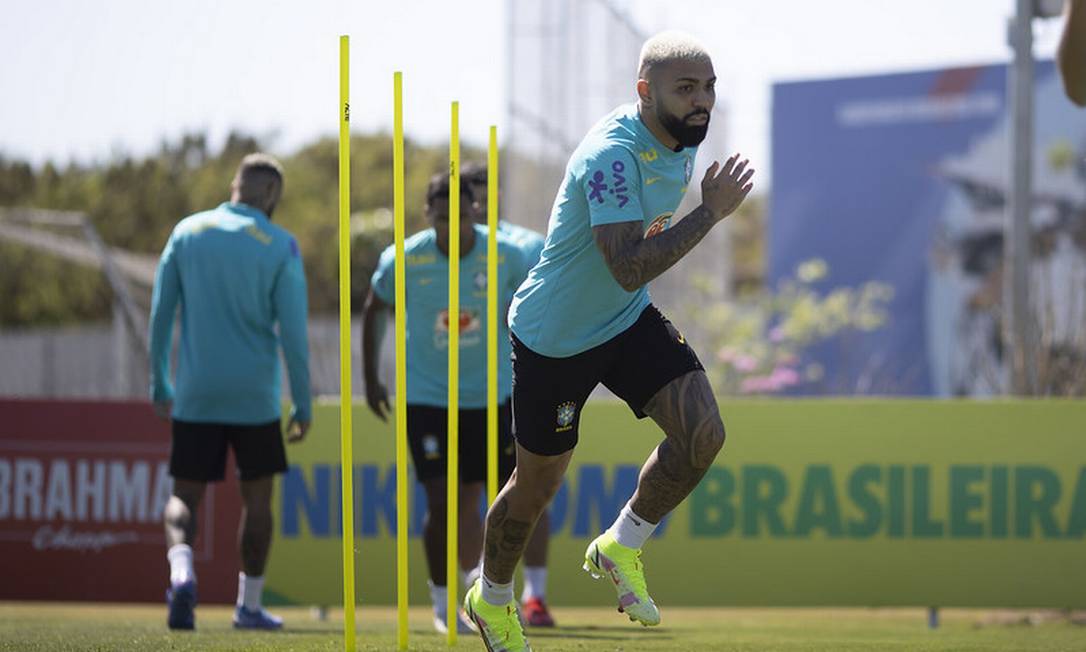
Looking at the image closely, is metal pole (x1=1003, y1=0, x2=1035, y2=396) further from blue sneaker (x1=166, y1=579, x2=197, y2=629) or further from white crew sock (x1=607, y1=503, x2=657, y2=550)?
white crew sock (x1=607, y1=503, x2=657, y2=550)

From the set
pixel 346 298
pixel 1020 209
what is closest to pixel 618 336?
pixel 346 298

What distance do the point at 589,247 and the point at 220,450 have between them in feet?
10.7

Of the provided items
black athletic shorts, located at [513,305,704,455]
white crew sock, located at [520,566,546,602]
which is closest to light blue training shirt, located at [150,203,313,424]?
white crew sock, located at [520,566,546,602]

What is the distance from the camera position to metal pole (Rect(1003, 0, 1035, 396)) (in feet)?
40.1

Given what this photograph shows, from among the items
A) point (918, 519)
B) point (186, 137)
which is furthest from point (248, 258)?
point (186, 137)

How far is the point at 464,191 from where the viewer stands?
8.22 meters

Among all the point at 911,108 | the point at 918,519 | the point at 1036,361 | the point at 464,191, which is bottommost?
the point at 918,519

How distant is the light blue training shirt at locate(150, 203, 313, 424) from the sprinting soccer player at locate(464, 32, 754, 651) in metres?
2.59

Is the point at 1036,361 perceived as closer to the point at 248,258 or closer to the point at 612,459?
the point at 612,459

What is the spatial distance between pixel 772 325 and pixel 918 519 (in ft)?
59.2

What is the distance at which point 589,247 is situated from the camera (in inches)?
218

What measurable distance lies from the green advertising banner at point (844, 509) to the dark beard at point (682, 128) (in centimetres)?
465

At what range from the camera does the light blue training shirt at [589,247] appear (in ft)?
17.9

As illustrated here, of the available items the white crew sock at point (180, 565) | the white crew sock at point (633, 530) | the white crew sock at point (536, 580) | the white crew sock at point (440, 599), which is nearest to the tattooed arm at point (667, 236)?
the white crew sock at point (633, 530)
